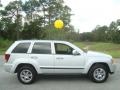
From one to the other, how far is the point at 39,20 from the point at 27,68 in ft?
166

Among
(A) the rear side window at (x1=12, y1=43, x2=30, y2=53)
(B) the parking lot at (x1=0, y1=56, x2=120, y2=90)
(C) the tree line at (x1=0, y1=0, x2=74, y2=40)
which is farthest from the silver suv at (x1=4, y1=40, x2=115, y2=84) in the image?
(C) the tree line at (x1=0, y1=0, x2=74, y2=40)

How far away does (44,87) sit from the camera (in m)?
10.1

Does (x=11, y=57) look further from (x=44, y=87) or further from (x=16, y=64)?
(x=44, y=87)

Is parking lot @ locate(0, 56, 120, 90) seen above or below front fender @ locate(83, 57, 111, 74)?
below

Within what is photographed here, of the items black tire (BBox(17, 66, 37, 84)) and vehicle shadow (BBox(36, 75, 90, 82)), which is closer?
black tire (BBox(17, 66, 37, 84))

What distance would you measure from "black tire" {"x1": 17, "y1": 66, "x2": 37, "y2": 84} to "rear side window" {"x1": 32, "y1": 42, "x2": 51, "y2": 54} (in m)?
0.70

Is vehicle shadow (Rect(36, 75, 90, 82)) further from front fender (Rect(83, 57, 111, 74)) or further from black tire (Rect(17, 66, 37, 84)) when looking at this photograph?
front fender (Rect(83, 57, 111, 74))

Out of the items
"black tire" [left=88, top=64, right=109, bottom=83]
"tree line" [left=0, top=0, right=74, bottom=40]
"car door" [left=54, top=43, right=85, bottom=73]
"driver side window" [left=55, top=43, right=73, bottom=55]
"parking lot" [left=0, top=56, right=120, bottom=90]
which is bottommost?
"parking lot" [left=0, top=56, right=120, bottom=90]

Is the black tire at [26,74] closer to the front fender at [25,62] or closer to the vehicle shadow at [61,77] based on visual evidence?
the front fender at [25,62]

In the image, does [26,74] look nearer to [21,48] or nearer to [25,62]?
[25,62]

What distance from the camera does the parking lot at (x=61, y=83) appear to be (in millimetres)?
9969

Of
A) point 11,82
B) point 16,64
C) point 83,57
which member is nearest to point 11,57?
point 16,64

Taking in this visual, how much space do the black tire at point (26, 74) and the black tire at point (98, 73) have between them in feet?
7.19

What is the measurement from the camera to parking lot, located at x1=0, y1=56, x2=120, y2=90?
9969 millimetres
